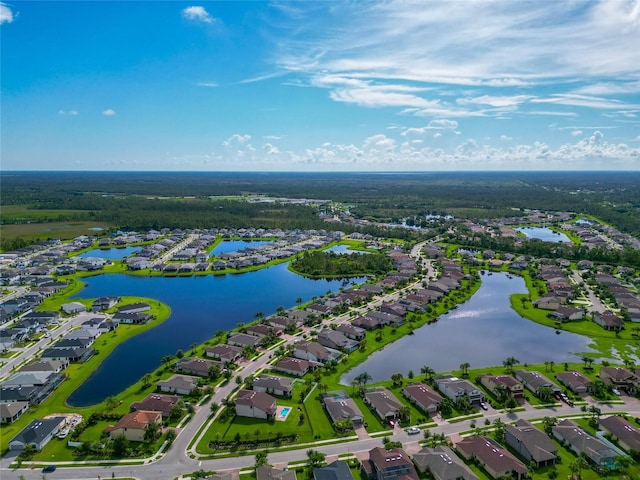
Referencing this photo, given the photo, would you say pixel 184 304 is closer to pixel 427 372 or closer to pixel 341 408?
pixel 341 408

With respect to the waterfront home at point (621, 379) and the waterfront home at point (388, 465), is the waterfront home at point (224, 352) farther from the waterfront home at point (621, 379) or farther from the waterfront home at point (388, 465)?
the waterfront home at point (621, 379)

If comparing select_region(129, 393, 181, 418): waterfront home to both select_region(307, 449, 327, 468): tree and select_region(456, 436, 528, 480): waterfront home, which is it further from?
select_region(456, 436, 528, 480): waterfront home

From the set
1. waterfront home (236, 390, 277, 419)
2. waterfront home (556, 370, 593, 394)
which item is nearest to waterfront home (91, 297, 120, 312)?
waterfront home (236, 390, 277, 419)

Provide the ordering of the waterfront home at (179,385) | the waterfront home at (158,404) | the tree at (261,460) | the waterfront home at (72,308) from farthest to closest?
the waterfront home at (72,308) < the waterfront home at (179,385) < the waterfront home at (158,404) < the tree at (261,460)

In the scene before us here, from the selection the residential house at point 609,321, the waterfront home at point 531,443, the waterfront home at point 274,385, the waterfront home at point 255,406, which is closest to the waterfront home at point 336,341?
the waterfront home at point 274,385

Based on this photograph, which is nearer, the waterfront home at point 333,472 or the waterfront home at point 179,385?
the waterfront home at point 333,472

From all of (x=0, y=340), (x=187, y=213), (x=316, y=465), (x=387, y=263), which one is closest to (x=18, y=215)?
(x=187, y=213)

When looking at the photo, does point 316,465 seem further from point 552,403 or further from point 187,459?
point 552,403
